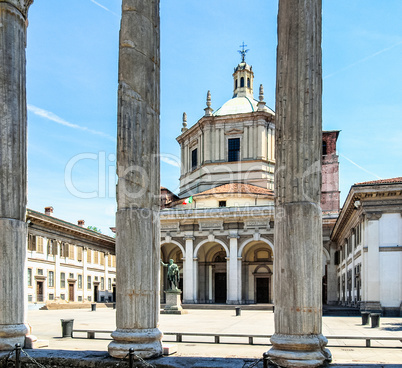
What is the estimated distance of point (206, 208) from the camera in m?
47.7

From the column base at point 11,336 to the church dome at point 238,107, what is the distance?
43434 mm

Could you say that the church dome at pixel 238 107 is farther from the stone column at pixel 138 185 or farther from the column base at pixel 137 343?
the column base at pixel 137 343

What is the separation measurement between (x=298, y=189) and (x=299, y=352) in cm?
251

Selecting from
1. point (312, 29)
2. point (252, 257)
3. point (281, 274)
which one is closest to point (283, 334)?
point (281, 274)

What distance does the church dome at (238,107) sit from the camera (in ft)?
173

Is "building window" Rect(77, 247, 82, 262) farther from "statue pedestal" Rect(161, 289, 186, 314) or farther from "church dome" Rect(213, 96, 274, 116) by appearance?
"statue pedestal" Rect(161, 289, 186, 314)

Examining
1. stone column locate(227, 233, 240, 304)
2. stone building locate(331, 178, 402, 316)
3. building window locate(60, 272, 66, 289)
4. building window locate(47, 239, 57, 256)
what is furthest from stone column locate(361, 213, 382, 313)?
building window locate(60, 272, 66, 289)

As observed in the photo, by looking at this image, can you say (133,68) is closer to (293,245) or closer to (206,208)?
(293,245)

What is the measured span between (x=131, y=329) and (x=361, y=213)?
78.1 ft

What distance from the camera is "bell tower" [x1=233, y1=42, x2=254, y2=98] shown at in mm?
56469

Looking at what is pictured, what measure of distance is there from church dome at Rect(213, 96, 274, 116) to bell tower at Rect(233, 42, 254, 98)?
1523 millimetres

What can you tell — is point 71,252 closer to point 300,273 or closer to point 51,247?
point 51,247

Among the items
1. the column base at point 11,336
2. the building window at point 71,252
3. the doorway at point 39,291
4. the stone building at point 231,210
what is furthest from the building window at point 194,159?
the column base at point 11,336

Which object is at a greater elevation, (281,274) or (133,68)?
(133,68)
